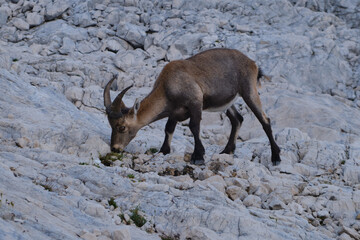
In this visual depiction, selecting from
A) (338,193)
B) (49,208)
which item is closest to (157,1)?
(338,193)

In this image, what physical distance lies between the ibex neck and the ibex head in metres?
0.18

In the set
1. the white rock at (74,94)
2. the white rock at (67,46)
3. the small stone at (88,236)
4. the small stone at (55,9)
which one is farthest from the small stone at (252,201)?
the small stone at (55,9)

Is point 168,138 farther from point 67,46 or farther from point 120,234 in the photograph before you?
point 67,46

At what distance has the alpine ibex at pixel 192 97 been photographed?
10781mm

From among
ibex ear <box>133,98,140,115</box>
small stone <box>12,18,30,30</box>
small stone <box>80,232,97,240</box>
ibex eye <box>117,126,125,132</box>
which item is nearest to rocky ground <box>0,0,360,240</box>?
small stone <box>80,232,97,240</box>

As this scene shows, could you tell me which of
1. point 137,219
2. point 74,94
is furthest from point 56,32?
point 137,219

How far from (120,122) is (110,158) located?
0.99m

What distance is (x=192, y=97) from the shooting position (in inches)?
424

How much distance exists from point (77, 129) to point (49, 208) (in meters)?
5.35

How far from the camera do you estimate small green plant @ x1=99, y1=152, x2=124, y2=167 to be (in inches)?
392

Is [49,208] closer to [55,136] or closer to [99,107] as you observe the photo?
[55,136]

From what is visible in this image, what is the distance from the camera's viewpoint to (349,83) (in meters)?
20.3

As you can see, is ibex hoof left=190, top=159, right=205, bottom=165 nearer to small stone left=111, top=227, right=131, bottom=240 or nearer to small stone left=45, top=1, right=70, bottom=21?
small stone left=111, top=227, right=131, bottom=240

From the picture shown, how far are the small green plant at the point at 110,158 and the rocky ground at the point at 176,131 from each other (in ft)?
0.14
